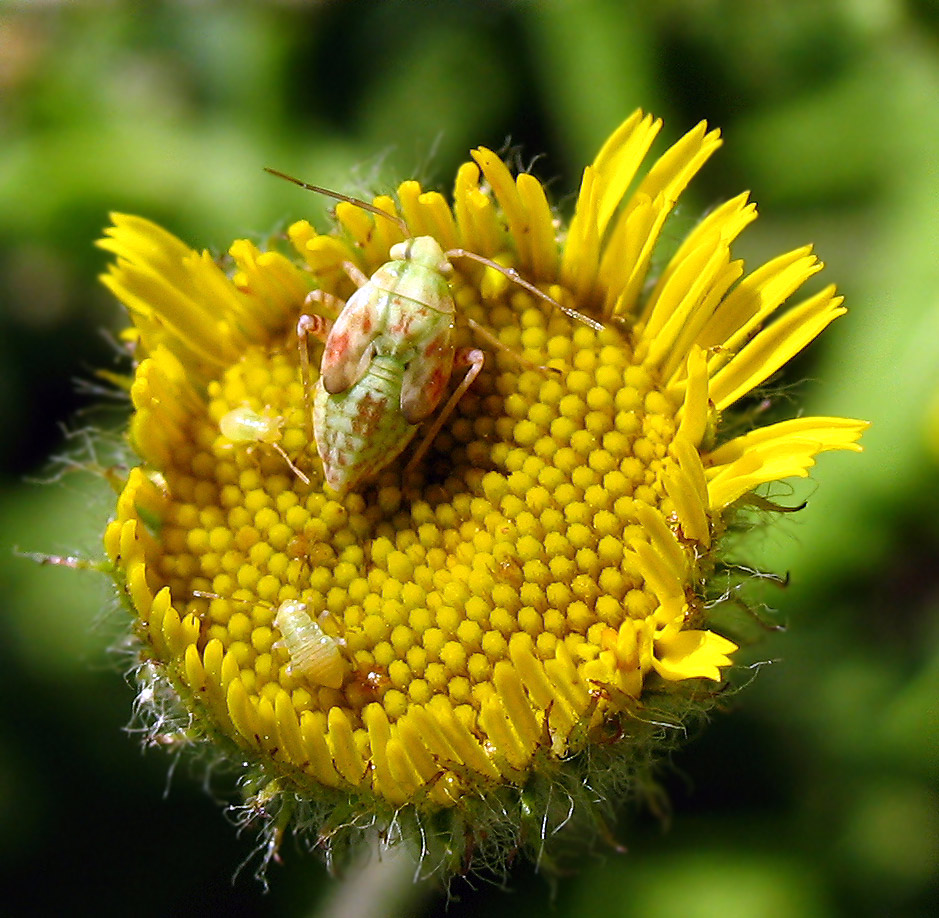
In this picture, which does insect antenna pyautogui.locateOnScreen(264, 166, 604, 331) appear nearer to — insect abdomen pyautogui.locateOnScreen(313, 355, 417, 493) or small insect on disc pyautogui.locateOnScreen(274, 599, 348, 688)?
insect abdomen pyautogui.locateOnScreen(313, 355, 417, 493)

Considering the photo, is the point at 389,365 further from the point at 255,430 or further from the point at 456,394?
the point at 255,430

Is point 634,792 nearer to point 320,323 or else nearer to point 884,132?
point 320,323

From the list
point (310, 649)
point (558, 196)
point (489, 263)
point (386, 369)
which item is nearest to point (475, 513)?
point (386, 369)

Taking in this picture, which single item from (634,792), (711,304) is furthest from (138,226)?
(634,792)

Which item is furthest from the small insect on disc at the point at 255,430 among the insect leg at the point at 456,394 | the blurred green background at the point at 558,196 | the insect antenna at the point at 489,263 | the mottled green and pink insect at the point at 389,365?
the blurred green background at the point at 558,196

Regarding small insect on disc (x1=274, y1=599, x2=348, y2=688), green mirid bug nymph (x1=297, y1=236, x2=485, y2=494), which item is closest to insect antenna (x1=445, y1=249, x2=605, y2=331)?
green mirid bug nymph (x1=297, y1=236, x2=485, y2=494)

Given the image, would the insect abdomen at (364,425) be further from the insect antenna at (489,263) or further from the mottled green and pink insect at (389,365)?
the insect antenna at (489,263)
